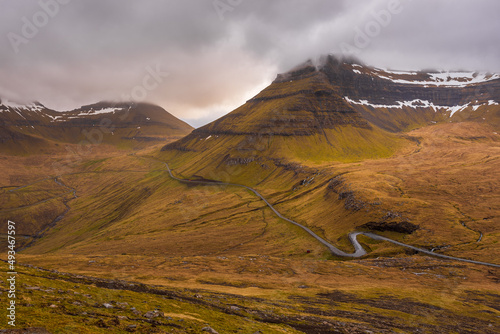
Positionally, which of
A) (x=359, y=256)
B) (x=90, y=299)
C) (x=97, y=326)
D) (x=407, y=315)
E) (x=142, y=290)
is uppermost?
(x=97, y=326)

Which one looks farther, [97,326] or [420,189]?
[420,189]

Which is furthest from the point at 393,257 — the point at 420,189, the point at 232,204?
the point at 232,204

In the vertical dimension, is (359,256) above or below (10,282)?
below

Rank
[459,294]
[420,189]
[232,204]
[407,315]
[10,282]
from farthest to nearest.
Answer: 1. [232,204]
2. [420,189]
3. [459,294]
4. [407,315]
5. [10,282]

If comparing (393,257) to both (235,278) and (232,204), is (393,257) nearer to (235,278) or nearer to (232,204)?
(235,278)

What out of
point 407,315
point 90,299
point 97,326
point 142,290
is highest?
point 97,326

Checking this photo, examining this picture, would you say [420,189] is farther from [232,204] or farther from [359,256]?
[232,204]

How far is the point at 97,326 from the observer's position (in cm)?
1961

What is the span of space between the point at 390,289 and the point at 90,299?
193 ft

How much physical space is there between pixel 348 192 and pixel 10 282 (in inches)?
5264

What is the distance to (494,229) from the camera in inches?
3834

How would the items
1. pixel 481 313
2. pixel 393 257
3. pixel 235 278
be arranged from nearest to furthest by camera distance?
pixel 481 313 → pixel 235 278 → pixel 393 257

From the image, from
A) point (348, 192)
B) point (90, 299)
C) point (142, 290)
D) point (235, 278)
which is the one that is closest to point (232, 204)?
point (348, 192)

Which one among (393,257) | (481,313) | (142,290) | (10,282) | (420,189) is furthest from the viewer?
(420,189)
